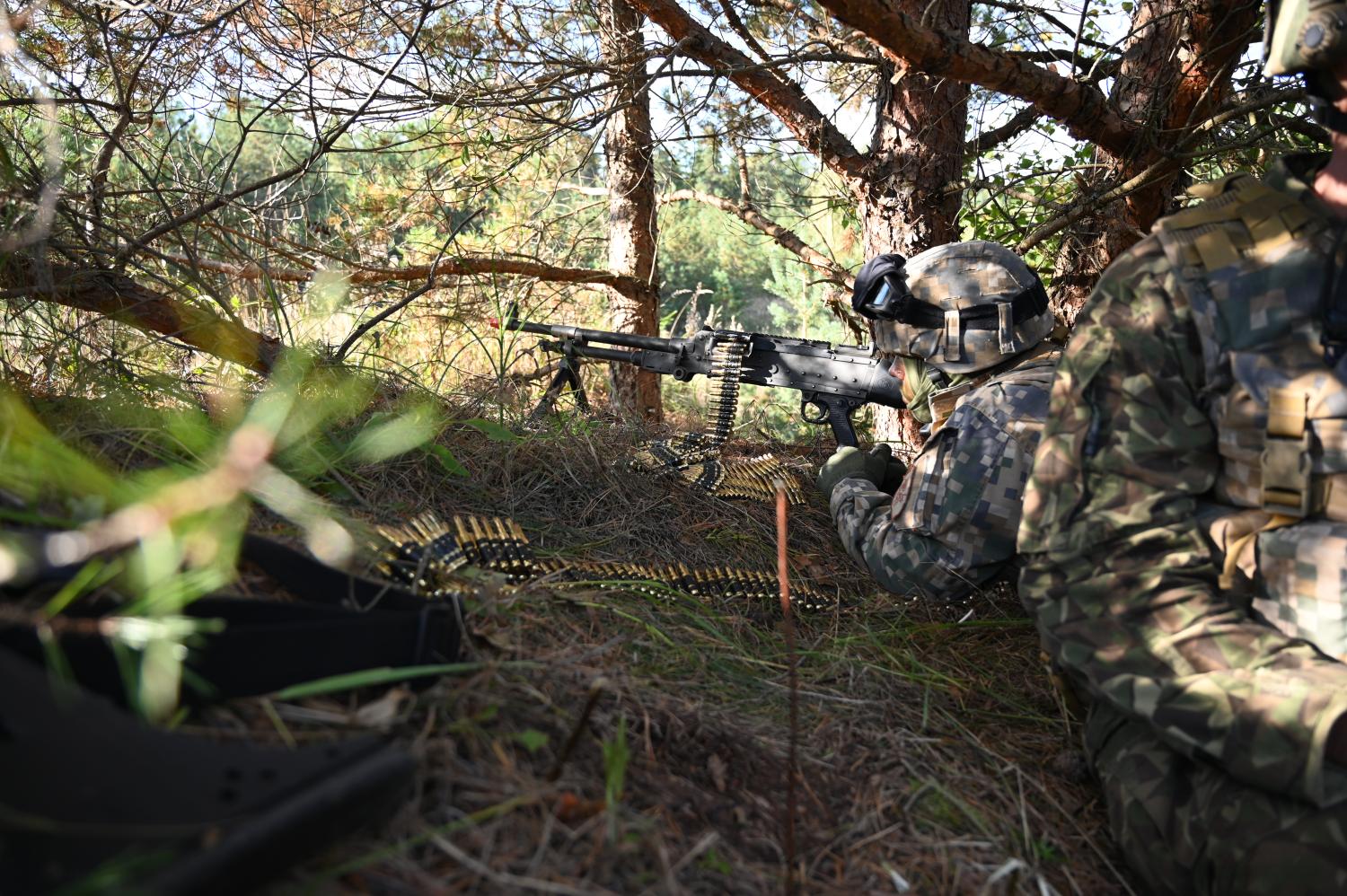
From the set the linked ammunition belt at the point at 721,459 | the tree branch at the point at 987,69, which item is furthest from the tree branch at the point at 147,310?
the tree branch at the point at 987,69

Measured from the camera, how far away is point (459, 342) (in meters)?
6.54

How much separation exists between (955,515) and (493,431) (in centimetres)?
187

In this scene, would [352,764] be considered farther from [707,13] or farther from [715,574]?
[707,13]

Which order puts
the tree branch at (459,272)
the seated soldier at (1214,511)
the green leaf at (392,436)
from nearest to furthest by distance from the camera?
the seated soldier at (1214,511)
the green leaf at (392,436)
the tree branch at (459,272)

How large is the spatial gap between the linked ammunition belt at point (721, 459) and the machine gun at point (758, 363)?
1cm

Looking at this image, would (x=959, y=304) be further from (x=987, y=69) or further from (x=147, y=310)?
(x=147, y=310)

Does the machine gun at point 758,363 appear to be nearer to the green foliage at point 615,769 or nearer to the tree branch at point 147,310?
the tree branch at point 147,310

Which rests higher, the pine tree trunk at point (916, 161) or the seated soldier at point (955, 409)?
the pine tree trunk at point (916, 161)

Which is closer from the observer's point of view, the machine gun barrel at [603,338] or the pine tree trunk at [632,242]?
the machine gun barrel at [603,338]

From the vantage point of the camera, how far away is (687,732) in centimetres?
202

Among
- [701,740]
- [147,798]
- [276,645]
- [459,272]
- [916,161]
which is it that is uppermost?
[916,161]

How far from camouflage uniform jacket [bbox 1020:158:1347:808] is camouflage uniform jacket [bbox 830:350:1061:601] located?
29.8 inches

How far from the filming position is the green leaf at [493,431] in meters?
3.81

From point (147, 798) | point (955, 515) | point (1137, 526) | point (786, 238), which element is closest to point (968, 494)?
point (955, 515)
